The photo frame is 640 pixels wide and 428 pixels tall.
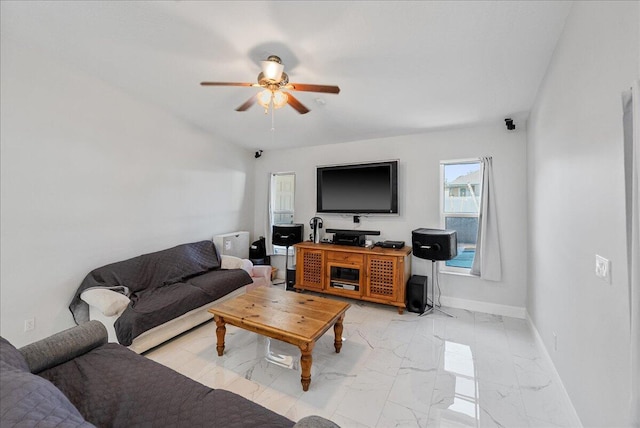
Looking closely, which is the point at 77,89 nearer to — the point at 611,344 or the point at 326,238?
the point at 326,238

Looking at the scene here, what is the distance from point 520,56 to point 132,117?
4036 mm

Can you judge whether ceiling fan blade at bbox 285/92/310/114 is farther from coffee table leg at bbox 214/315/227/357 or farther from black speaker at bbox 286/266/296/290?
black speaker at bbox 286/266/296/290

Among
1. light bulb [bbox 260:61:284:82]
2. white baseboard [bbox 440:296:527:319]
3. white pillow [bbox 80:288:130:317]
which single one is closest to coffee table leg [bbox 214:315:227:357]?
white pillow [bbox 80:288:130:317]

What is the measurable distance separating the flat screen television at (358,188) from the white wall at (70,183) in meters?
2.10

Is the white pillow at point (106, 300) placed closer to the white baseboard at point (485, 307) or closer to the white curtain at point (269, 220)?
the white curtain at point (269, 220)

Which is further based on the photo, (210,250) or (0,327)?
(210,250)

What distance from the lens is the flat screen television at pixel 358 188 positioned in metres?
3.74

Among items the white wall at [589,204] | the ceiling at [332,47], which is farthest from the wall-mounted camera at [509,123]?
the white wall at [589,204]

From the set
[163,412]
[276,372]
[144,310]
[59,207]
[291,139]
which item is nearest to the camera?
[163,412]

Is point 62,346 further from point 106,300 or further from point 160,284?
point 160,284

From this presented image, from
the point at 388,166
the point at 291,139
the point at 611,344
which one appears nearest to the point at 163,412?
the point at 611,344

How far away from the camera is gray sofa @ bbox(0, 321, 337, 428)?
0.83 m

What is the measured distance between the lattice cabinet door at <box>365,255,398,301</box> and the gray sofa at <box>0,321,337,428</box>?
2.43 meters

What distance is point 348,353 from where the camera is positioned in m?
2.43
